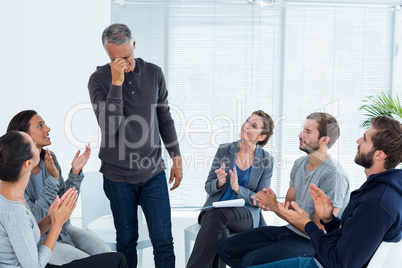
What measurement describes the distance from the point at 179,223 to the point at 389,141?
9.76ft

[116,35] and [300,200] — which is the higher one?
[116,35]

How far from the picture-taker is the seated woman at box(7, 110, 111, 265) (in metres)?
2.01

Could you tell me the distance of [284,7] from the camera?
4.45 m

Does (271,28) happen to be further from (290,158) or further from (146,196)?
(146,196)

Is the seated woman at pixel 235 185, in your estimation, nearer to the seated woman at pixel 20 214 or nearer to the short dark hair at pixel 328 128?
the short dark hair at pixel 328 128

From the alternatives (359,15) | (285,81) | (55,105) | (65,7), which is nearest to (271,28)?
(285,81)

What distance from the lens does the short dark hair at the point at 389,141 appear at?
1.63m

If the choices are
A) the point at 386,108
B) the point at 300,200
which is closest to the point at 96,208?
the point at 300,200

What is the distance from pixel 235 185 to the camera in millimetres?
2562

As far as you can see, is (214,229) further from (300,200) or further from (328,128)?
(328,128)

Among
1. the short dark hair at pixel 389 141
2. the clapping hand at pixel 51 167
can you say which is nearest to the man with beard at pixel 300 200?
the short dark hair at pixel 389 141

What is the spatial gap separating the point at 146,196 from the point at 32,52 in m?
2.60

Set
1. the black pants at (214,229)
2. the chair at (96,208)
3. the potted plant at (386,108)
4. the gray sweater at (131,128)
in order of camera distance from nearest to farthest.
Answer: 1. the gray sweater at (131,128)
2. the black pants at (214,229)
3. the chair at (96,208)
4. the potted plant at (386,108)

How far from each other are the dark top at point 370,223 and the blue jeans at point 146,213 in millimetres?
1038
